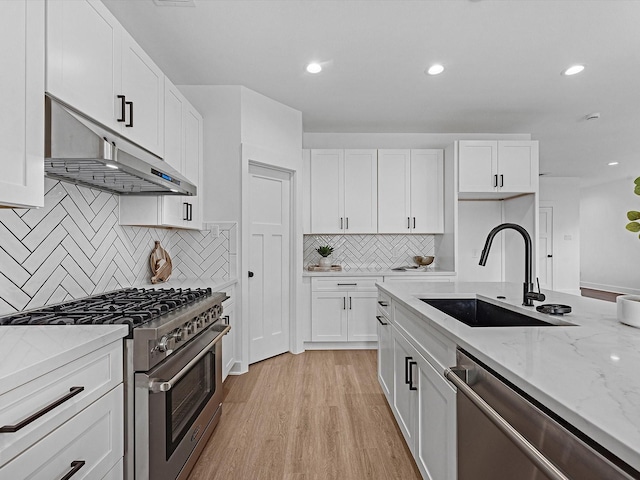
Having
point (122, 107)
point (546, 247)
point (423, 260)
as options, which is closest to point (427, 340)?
point (122, 107)

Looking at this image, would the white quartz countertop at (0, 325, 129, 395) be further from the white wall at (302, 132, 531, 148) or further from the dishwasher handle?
the white wall at (302, 132, 531, 148)

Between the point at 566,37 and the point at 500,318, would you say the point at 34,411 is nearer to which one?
the point at 500,318

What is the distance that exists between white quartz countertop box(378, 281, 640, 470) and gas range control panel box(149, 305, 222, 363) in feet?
3.70

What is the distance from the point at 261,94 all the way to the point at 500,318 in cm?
301

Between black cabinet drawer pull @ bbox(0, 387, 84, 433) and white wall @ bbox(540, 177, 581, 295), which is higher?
white wall @ bbox(540, 177, 581, 295)

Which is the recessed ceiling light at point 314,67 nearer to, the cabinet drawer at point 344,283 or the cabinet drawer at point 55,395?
the cabinet drawer at point 344,283

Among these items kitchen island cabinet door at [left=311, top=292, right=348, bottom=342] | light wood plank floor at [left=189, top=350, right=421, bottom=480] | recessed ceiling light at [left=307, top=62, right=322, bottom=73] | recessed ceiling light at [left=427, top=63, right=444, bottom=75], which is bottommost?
light wood plank floor at [left=189, top=350, right=421, bottom=480]

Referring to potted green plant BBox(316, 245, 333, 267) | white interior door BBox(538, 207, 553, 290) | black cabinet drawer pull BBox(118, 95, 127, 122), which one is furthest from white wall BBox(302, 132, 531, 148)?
white interior door BBox(538, 207, 553, 290)

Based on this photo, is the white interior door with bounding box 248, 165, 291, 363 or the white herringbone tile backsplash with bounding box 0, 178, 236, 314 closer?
the white herringbone tile backsplash with bounding box 0, 178, 236, 314

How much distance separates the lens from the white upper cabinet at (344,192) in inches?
177

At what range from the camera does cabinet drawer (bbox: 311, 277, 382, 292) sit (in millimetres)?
4129

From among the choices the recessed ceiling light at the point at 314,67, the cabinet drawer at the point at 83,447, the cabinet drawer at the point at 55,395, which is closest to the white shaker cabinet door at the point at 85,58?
the cabinet drawer at the point at 55,395

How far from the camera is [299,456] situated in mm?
2088

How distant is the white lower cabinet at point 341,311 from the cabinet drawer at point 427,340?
2.02 metres
